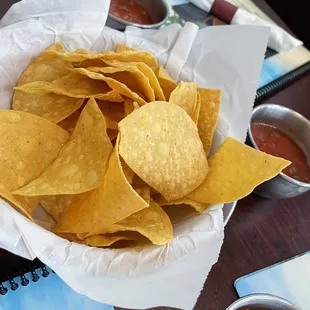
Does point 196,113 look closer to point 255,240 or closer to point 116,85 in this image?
point 116,85

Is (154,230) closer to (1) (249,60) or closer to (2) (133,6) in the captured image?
(1) (249,60)

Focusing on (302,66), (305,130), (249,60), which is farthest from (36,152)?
(302,66)

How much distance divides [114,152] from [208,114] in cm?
28

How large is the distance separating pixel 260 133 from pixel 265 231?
23 cm

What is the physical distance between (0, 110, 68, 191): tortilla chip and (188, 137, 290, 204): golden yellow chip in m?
0.27

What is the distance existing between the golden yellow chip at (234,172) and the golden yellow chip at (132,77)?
0.59 ft

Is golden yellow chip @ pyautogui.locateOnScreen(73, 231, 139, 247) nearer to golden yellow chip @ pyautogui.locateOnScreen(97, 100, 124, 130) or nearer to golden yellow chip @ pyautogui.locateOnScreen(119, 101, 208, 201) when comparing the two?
golden yellow chip @ pyautogui.locateOnScreen(119, 101, 208, 201)

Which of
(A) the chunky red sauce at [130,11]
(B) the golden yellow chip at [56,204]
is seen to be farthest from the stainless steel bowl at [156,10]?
(B) the golden yellow chip at [56,204]

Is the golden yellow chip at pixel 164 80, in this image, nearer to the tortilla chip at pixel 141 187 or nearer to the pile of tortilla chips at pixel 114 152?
the pile of tortilla chips at pixel 114 152

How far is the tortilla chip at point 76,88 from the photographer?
936 millimetres

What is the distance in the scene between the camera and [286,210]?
3.67 feet

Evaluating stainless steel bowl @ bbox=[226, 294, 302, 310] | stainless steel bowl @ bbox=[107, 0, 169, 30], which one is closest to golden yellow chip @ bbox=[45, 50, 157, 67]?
stainless steel bowl @ bbox=[107, 0, 169, 30]

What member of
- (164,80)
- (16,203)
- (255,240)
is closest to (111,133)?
(164,80)

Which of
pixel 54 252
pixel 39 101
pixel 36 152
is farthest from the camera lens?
pixel 39 101
